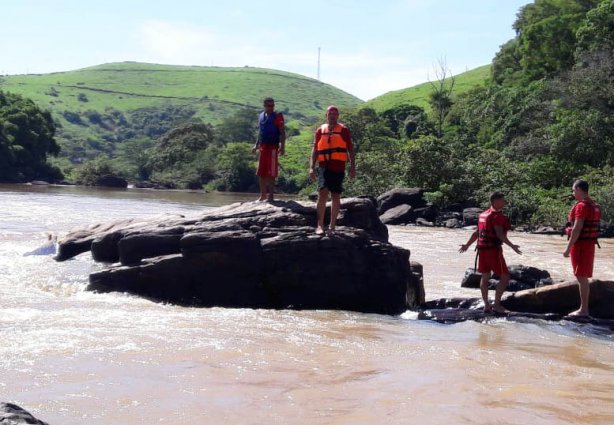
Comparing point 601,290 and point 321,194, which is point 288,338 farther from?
point 601,290

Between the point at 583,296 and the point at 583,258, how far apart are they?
51 centimetres

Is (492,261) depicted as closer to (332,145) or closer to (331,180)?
(331,180)

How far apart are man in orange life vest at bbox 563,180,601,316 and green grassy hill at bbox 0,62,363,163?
345ft

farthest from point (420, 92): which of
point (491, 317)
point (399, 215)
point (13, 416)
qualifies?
point (13, 416)

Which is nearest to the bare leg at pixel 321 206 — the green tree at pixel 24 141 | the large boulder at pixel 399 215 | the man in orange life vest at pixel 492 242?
the man in orange life vest at pixel 492 242

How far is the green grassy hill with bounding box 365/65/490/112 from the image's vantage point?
328 ft

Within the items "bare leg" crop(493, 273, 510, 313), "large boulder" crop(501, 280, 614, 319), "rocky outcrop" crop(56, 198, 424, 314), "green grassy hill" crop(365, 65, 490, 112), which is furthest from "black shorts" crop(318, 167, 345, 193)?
"green grassy hill" crop(365, 65, 490, 112)

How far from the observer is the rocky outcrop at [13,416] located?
178 inches

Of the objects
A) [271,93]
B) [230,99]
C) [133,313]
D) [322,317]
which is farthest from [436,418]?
[271,93]

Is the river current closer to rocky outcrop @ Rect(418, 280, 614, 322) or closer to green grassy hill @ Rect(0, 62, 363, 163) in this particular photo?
rocky outcrop @ Rect(418, 280, 614, 322)

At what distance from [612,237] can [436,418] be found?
2268cm

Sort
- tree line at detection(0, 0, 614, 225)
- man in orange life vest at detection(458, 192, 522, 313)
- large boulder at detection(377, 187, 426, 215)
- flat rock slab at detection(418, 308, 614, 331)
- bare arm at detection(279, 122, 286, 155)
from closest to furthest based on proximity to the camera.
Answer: flat rock slab at detection(418, 308, 614, 331) < man in orange life vest at detection(458, 192, 522, 313) < bare arm at detection(279, 122, 286, 155) < large boulder at detection(377, 187, 426, 215) < tree line at detection(0, 0, 614, 225)

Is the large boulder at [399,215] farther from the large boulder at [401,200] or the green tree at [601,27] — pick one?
the green tree at [601,27]

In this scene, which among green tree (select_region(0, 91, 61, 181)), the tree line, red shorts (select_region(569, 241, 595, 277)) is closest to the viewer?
red shorts (select_region(569, 241, 595, 277))
